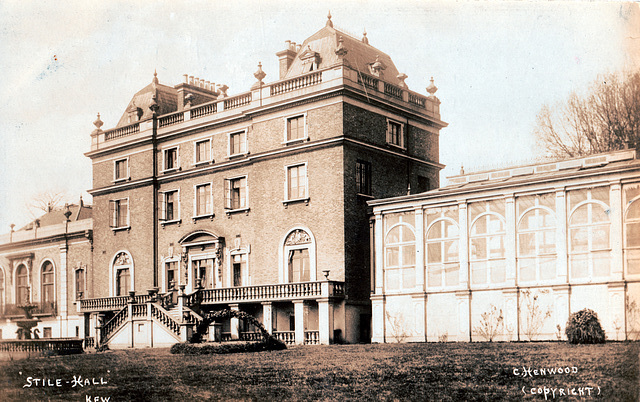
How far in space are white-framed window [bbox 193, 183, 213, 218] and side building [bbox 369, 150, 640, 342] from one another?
1079 centimetres

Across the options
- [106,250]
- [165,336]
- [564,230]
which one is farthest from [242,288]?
[564,230]

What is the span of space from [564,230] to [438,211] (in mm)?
5576

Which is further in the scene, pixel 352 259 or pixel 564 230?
pixel 352 259

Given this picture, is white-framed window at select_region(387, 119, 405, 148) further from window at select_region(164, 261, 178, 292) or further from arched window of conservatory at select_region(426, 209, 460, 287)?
window at select_region(164, 261, 178, 292)

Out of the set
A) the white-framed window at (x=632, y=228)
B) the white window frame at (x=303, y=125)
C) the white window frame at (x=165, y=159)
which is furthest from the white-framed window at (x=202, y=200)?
the white-framed window at (x=632, y=228)

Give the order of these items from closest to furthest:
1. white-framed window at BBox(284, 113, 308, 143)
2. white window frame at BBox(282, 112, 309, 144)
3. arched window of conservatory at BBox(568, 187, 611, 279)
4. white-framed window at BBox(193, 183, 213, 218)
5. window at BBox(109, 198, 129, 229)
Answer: arched window of conservatory at BBox(568, 187, 611, 279) → white window frame at BBox(282, 112, 309, 144) → white-framed window at BBox(284, 113, 308, 143) → white-framed window at BBox(193, 183, 213, 218) → window at BBox(109, 198, 129, 229)

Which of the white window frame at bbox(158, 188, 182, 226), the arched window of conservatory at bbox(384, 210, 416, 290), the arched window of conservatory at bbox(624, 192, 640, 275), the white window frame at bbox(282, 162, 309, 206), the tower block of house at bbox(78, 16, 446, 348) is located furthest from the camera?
the white window frame at bbox(158, 188, 182, 226)

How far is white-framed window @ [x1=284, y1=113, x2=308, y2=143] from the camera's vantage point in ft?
119

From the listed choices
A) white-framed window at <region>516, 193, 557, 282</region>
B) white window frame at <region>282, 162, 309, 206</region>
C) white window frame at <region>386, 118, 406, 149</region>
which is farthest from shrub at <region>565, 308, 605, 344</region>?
white window frame at <region>386, 118, 406, 149</region>

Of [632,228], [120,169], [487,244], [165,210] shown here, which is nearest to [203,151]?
[165,210]

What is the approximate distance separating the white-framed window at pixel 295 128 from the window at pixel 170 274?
34.3 ft

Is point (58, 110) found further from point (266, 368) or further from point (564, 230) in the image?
point (564, 230)

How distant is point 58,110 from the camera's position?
2581 cm

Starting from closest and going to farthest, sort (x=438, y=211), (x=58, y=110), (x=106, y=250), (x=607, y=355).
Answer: (x=607, y=355) → (x=58, y=110) → (x=438, y=211) → (x=106, y=250)
